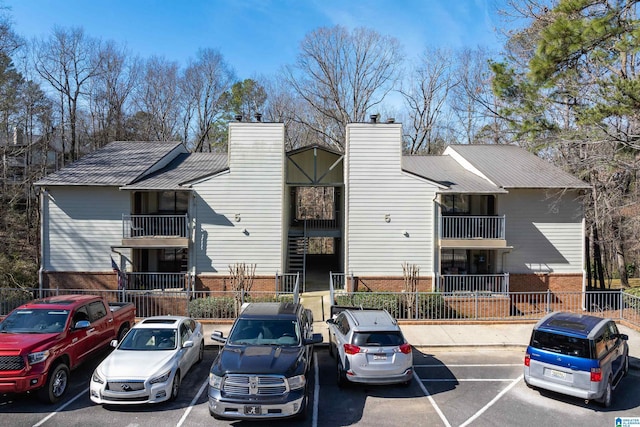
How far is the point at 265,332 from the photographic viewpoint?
911cm

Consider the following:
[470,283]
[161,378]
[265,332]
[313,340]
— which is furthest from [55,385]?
[470,283]

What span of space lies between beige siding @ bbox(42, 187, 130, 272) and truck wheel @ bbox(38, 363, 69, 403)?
10024mm

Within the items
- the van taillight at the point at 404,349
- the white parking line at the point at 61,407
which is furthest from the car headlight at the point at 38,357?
the van taillight at the point at 404,349

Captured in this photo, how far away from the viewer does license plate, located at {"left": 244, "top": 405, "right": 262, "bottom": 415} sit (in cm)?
719

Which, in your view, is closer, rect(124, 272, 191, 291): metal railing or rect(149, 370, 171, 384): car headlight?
rect(149, 370, 171, 384): car headlight

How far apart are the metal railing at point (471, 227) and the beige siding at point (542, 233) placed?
2.94 ft

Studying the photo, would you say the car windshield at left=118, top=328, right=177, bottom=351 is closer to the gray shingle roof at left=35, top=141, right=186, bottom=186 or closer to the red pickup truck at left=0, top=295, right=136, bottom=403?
the red pickup truck at left=0, top=295, right=136, bottom=403

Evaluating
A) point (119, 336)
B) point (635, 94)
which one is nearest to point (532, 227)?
point (635, 94)

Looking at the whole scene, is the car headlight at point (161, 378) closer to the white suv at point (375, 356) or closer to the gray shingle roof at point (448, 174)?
the white suv at point (375, 356)

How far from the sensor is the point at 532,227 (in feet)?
60.9

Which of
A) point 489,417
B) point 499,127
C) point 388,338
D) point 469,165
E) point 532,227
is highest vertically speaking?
point 499,127

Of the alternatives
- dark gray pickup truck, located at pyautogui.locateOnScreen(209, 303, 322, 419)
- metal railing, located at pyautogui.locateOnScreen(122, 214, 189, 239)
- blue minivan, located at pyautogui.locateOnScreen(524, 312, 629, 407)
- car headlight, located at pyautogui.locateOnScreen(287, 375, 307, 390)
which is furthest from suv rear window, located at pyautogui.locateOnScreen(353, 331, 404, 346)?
metal railing, located at pyautogui.locateOnScreen(122, 214, 189, 239)

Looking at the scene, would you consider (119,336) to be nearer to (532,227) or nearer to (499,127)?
(532,227)

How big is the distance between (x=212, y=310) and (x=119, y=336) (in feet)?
12.6
